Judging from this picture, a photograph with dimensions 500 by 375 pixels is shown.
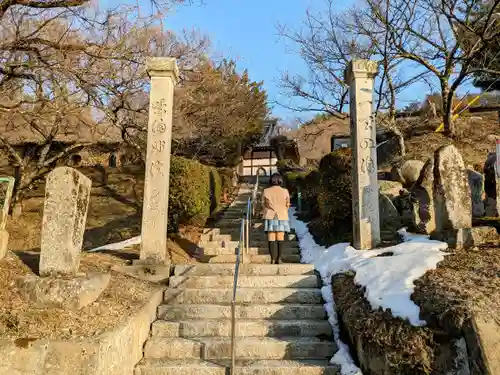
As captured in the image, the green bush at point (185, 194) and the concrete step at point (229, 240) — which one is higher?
the green bush at point (185, 194)

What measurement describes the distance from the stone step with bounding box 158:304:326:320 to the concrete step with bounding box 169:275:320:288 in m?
0.52

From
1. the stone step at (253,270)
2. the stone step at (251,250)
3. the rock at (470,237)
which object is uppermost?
the rock at (470,237)

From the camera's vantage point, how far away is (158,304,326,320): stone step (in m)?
5.14

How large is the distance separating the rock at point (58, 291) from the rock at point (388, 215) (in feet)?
18.4

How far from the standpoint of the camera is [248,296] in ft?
17.9

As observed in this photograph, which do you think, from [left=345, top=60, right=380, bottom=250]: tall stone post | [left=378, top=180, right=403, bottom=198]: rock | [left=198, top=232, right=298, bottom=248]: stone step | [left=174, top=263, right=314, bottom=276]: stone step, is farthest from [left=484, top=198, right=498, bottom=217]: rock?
[left=198, top=232, right=298, bottom=248]: stone step

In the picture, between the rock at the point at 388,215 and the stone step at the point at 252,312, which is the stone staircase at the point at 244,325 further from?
the rock at the point at 388,215

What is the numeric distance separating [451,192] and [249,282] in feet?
10.3

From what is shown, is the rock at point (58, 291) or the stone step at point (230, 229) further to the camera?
the stone step at point (230, 229)

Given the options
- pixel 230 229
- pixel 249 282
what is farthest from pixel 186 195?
pixel 249 282

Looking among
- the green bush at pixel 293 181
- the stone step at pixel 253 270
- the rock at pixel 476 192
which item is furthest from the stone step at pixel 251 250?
the green bush at pixel 293 181

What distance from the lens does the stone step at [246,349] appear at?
177 inches

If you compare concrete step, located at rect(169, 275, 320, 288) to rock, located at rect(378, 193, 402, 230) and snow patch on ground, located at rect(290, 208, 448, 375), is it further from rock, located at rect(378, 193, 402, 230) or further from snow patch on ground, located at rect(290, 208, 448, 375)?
rock, located at rect(378, 193, 402, 230)

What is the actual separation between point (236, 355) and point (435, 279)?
235 cm
